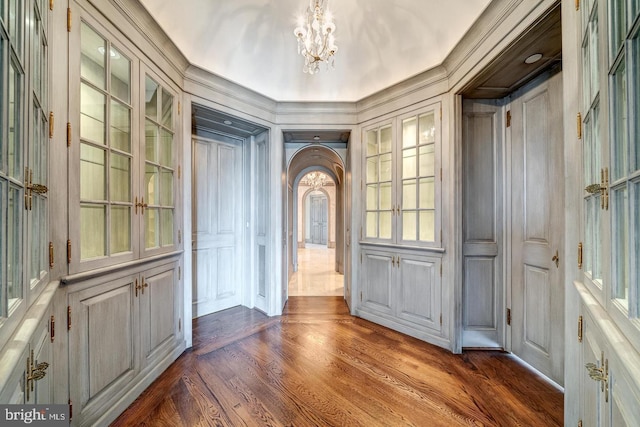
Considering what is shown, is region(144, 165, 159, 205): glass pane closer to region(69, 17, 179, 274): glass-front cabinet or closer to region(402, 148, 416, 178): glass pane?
region(69, 17, 179, 274): glass-front cabinet

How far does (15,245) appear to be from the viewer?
2.80 ft

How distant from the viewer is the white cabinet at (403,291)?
2.63 meters

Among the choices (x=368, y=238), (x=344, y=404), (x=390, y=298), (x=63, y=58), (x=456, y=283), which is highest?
(x=63, y=58)

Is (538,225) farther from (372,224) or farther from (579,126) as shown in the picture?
(372,224)

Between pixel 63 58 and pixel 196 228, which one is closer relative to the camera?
pixel 63 58

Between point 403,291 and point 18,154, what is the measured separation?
297 cm

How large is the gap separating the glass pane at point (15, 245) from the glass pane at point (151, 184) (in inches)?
45.0

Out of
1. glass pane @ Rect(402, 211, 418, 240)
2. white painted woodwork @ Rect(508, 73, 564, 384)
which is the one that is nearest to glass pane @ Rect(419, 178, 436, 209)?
glass pane @ Rect(402, 211, 418, 240)

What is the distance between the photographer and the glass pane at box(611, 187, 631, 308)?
81 centimetres

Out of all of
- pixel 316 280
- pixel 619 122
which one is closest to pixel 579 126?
pixel 619 122

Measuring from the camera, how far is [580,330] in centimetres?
120

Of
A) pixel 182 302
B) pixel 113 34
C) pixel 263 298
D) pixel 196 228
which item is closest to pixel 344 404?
pixel 182 302

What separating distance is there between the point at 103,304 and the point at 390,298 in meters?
2.57

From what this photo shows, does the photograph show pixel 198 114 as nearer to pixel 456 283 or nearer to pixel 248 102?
pixel 248 102
